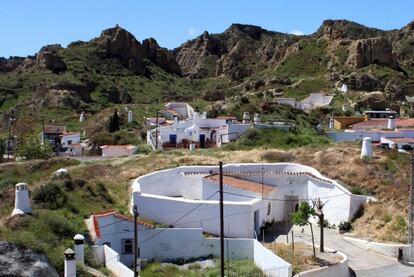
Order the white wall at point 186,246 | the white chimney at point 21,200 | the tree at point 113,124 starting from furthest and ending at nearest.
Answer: the tree at point 113,124
the white wall at point 186,246
the white chimney at point 21,200

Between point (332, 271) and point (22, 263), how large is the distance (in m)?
10.3

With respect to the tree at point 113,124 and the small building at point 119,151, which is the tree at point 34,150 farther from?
the tree at point 113,124

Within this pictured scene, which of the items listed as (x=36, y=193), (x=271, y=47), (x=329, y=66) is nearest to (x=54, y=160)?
(x=36, y=193)

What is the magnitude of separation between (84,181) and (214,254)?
7.13 m

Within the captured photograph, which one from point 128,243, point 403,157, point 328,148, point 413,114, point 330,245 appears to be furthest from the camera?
point 413,114

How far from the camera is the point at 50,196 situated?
21.9 meters

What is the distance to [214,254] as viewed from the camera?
21531 millimetres

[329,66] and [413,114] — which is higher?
[329,66]

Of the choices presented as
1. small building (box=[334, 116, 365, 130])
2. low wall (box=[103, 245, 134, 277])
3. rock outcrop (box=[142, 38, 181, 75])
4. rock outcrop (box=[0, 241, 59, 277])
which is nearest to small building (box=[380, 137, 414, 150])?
small building (box=[334, 116, 365, 130])

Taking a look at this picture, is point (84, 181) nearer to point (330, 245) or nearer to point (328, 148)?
point (330, 245)

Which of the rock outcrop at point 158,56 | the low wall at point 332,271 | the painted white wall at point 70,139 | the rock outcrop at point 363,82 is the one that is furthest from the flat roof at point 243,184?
the rock outcrop at point 158,56

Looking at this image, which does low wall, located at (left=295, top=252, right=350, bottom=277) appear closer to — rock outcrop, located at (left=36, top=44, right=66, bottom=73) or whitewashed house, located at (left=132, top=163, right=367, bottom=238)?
whitewashed house, located at (left=132, top=163, right=367, bottom=238)

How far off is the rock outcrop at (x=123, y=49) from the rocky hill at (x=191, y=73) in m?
0.20

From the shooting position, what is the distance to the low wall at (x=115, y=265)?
56.7 feet
